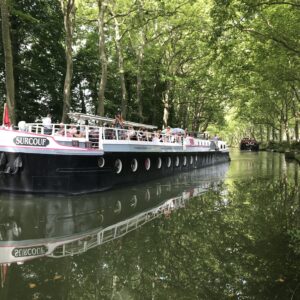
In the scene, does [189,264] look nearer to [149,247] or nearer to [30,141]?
[149,247]

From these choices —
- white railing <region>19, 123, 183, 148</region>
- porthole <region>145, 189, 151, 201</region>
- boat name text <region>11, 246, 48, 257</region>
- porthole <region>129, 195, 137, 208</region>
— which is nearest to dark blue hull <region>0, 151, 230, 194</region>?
white railing <region>19, 123, 183, 148</region>

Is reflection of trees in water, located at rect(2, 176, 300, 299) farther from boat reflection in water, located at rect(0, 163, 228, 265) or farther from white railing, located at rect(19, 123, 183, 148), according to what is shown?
white railing, located at rect(19, 123, 183, 148)

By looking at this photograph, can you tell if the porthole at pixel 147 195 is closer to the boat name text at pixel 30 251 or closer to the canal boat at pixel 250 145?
the boat name text at pixel 30 251

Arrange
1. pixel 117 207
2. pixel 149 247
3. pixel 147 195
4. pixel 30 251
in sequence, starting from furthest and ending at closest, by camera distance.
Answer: pixel 147 195
pixel 117 207
pixel 149 247
pixel 30 251

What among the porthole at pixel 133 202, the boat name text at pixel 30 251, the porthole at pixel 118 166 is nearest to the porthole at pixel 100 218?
the porthole at pixel 133 202

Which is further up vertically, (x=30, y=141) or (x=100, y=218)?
(x=30, y=141)

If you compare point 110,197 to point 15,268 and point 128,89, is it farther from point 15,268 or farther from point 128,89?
point 128,89

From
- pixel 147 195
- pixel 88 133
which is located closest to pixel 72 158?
pixel 88 133

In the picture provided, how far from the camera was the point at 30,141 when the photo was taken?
14.4m

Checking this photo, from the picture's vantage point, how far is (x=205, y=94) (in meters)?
46.4

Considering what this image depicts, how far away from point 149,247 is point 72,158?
275 inches

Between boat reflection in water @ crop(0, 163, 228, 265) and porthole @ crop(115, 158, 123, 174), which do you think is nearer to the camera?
boat reflection in water @ crop(0, 163, 228, 265)

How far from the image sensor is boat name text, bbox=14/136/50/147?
46.9ft

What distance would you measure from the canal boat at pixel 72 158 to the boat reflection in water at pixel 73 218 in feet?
1.83
